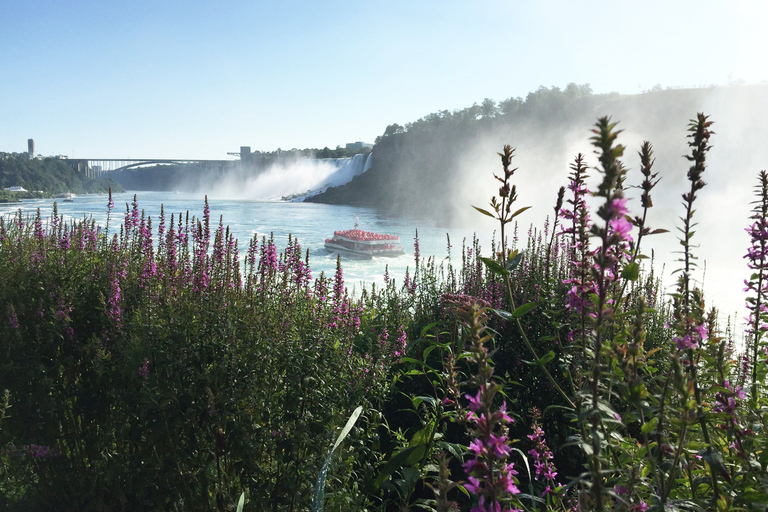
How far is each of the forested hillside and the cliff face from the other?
3887 cm

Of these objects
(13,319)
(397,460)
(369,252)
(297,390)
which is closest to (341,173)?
(369,252)

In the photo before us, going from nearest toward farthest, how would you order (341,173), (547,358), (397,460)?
(547,358), (397,460), (341,173)

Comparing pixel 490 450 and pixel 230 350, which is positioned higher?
pixel 490 450

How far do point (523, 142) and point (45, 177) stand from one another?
2593 inches

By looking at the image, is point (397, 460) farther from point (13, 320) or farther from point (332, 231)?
point (332, 231)

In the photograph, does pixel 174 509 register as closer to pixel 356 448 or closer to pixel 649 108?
pixel 356 448

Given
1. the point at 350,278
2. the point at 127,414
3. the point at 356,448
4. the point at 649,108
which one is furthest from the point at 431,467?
the point at 649,108

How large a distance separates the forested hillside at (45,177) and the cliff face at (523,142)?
3887 centimetres

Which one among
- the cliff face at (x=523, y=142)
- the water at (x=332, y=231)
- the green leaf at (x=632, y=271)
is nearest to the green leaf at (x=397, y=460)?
the green leaf at (x=632, y=271)

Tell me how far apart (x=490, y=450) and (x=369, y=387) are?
158 cm

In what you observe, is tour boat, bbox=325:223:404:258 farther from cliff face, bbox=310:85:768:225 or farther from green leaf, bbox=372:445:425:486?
green leaf, bbox=372:445:425:486

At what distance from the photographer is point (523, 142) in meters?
48.6

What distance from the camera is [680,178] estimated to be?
3450cm

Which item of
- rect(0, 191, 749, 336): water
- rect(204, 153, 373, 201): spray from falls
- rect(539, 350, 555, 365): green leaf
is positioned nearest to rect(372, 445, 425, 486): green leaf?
rect(539, 350, 555, 365): green leaf
